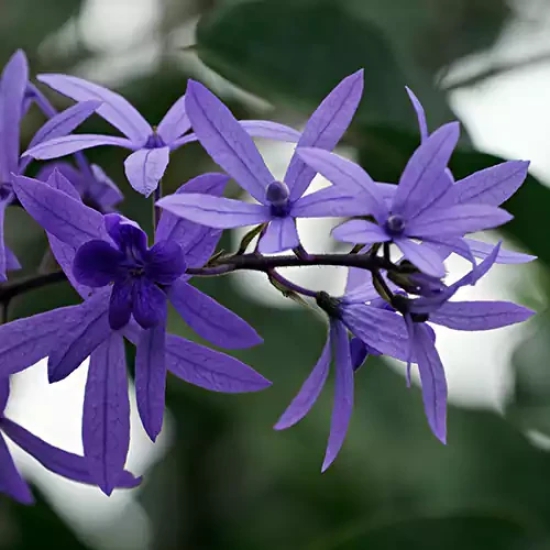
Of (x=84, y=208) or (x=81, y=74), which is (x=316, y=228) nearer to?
(x=81, y=74)

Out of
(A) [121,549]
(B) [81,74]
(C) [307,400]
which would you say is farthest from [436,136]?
(A) [121,549]

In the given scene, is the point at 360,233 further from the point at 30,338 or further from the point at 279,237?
the point at 30,338

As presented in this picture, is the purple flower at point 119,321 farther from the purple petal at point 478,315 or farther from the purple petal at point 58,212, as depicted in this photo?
the purple petal at point 478,315

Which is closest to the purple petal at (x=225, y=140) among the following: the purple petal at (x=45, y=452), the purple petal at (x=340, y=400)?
the purple petal at (x=340, y=400)

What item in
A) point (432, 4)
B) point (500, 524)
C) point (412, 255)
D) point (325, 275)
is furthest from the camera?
point (432, 4)

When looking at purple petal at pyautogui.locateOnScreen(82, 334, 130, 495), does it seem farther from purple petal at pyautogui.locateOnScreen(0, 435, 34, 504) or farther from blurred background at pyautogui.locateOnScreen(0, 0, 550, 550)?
blurred background at pyautogui.locateOnScreen(0, 0, 550, 550)
